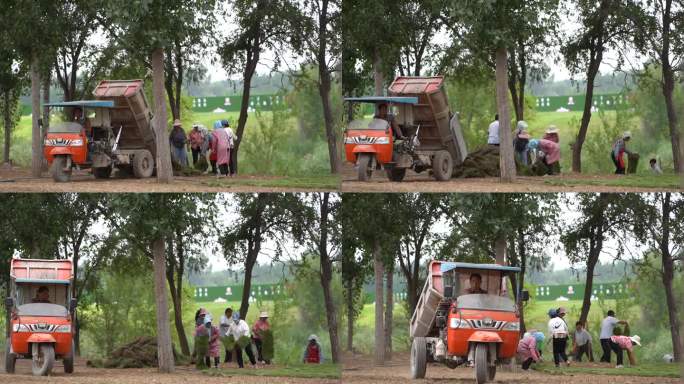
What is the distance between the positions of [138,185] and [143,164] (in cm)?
Result: 162

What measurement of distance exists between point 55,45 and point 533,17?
1174 cm

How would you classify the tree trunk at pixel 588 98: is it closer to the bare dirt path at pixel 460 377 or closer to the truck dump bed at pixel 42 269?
the bare dirt path at pixel 460 377

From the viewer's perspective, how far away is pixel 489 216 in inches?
1128

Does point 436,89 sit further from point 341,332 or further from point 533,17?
point 341,332

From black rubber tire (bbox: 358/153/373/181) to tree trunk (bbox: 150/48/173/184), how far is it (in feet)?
13.9

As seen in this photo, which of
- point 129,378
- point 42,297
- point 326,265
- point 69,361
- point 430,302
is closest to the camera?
point 430,302

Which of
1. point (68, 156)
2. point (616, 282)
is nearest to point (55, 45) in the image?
point (68, 156)

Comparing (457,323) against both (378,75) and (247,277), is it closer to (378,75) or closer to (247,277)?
(378,75)

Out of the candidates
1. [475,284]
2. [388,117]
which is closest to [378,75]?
[388,117]

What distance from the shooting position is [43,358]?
898 inches

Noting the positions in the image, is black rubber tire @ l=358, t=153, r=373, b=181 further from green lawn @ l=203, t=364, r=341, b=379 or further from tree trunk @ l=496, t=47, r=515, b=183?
green lawn @ l=203, t=364, r=341, b=379

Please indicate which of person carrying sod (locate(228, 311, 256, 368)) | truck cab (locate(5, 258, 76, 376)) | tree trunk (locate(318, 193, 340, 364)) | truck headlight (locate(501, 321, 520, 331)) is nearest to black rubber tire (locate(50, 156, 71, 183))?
truck cab (locate(5, 258, 76, 376))

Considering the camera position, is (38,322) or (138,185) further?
(138,185)

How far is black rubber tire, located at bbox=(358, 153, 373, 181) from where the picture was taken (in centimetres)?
2591
